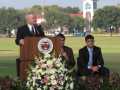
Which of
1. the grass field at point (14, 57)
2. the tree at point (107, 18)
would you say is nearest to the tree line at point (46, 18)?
the tree at point (107, 18)

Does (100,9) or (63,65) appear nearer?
(63,65)

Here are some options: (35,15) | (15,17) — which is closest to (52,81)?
(35,15)

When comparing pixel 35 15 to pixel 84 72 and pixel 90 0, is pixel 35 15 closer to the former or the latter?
pixel 84 72

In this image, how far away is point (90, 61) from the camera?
40.0 ft

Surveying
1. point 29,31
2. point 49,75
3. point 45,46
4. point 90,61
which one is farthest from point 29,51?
point 90,61

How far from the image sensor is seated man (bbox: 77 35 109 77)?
38.6 ft

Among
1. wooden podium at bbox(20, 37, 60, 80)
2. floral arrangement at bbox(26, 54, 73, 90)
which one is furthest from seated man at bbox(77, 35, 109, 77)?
floral arrangement at bbox(26, 54, 73, 90)

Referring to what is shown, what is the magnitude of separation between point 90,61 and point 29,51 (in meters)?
2.06

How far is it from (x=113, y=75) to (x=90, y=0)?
144727 millimetres

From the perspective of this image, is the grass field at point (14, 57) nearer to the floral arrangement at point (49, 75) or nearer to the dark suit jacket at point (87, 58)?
the dark suit jacket at point (87, 58)

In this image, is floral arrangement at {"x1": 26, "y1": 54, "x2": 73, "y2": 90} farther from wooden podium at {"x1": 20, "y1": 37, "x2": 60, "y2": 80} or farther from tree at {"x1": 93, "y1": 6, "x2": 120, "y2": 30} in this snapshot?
tree at {"x1": 93, "y1": 6, "x2": 120, "y2": 30}

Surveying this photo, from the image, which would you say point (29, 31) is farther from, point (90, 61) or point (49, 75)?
point (49, 75)

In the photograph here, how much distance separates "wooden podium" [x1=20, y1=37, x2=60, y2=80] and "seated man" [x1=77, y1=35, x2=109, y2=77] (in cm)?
157

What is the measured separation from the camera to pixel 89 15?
5635 inches
